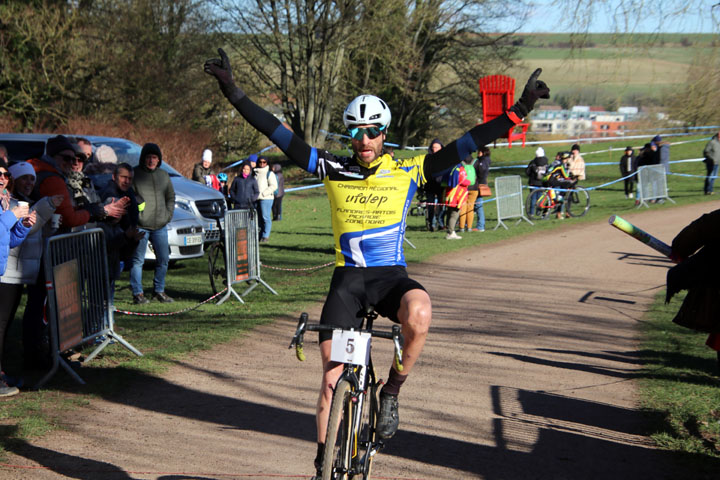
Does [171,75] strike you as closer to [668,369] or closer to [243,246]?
[243,246]

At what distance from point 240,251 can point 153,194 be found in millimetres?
1479

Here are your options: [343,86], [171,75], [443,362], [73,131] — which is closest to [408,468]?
[443,362]

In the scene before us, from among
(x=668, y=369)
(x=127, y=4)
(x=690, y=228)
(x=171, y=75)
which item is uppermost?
(x=127, y=4)

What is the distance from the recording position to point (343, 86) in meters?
43.0

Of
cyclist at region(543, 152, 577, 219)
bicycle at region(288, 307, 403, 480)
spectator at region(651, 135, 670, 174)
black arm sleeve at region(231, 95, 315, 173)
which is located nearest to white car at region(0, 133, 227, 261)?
black arm sleeve at region(231, 95, 315, 173)

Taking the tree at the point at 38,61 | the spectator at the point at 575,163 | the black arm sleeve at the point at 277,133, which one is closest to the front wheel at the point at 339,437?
the black arm sleeve at the point at 277,133

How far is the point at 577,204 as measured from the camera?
1063 inches

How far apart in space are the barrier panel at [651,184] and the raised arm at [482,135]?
68.7ft

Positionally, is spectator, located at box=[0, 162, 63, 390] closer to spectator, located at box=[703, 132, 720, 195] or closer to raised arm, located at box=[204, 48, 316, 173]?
raised arm, located at box=[204, 48, 316, 173]

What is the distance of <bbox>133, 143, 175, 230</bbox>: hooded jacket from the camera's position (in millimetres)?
11031

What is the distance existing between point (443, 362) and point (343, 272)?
3.77 m

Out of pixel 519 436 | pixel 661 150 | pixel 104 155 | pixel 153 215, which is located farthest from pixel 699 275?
pixel 661 150

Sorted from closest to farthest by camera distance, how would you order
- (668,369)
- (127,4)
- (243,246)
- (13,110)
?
1. (668,369)
2. (243,246)
3. (13,110)
4. (127,4)

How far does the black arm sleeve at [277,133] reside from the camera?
15.6 feet
